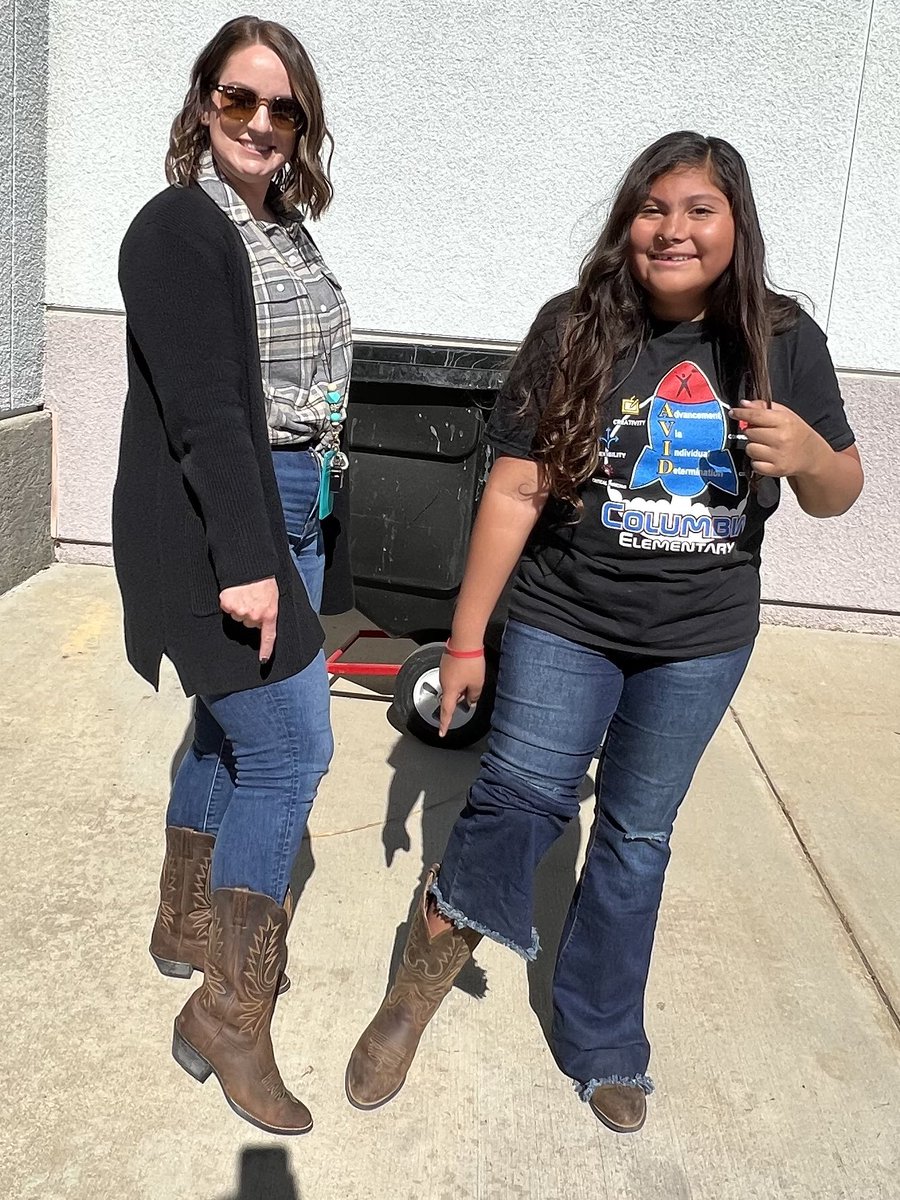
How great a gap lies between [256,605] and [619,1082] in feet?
3.76

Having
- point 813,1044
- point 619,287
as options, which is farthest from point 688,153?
point 813,1044

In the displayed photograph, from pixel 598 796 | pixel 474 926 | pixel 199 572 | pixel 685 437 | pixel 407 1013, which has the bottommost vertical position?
pixel 407 1013

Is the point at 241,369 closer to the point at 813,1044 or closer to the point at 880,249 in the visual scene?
the point at 813,1044

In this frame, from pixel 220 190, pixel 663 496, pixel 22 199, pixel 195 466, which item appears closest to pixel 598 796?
pixel 663 496

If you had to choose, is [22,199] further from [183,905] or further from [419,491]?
[183,905]

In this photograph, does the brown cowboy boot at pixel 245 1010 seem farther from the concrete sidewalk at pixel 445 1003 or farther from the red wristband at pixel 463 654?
the red wristband at pixel 463 654

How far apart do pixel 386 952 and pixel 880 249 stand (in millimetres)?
3857

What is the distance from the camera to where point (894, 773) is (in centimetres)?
358

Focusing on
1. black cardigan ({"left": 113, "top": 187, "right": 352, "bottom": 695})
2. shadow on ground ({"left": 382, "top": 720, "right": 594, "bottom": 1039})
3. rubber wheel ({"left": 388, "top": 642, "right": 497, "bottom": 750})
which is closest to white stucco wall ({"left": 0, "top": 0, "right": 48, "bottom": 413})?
rubber wheel ({"left": 388, "top": 642, "right": 497, "bottom": 750})

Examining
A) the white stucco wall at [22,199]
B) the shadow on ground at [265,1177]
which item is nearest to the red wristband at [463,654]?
the shadow on ground at [265,1177]

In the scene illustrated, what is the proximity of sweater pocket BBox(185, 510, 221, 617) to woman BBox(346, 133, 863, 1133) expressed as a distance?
479 millimetres

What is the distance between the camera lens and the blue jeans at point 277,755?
1.85m

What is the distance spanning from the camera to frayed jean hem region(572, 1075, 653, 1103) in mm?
2021

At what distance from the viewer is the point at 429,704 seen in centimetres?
349
